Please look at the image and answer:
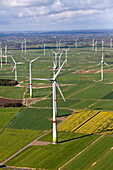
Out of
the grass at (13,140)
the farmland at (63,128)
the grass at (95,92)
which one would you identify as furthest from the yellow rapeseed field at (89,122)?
the grass at (95,92)

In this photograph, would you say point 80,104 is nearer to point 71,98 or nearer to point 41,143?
point 71,98

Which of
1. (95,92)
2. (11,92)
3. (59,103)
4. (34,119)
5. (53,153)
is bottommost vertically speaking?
(53,153)

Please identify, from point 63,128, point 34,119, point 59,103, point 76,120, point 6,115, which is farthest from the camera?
point 59,103

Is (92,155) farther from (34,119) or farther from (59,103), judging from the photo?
(59,103)

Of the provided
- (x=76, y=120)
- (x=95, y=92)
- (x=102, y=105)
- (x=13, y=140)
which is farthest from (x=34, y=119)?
(x=95, y=92)

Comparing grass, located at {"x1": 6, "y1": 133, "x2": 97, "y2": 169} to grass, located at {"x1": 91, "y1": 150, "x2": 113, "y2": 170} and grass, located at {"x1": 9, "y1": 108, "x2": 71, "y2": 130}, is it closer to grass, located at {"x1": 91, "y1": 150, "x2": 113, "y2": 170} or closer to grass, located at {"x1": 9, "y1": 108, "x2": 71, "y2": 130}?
grass, located at {"x1": 91, "y1": 150, "x2": 113, "y2": 170}

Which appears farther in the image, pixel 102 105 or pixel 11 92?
pixel 11 92

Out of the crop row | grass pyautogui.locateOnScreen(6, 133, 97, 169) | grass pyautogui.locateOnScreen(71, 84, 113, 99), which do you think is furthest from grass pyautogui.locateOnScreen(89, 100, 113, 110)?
grass pyautogui.locateOnScreen(6, 133, 97, 169)
